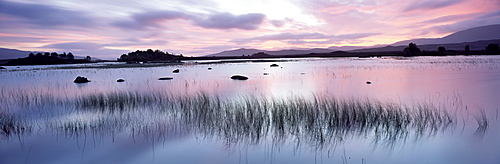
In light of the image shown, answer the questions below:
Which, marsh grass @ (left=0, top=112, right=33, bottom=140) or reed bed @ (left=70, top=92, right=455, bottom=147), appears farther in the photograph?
marsh grass @ (left=0, top=112, right=33, bottom=140)

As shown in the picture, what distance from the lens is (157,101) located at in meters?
13.7

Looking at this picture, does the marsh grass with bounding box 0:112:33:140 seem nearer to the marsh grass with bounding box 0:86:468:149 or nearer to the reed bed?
the marsh grass with bounding box 0:86:468:149

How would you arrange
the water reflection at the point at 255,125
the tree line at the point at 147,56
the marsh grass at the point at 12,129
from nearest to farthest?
1. the water reflection at the point at 255,125
2. the marsh grass at the point at 12,129
3. the tree line at the point at 147,56

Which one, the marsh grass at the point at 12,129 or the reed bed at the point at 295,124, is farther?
the marsh grass at the point at 12,129

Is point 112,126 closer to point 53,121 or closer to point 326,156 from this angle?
point 53,121

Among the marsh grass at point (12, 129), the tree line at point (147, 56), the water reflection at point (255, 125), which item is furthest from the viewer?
the tree line at point (147, 56)

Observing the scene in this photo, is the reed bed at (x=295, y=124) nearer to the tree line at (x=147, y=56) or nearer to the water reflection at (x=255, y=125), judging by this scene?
the water reflection at (x=255, y=125)

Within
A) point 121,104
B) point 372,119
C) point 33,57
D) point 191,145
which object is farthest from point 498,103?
point 33,57

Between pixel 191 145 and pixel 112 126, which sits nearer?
pixel 191 145

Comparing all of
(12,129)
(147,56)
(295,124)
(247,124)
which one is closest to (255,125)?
(247,124)

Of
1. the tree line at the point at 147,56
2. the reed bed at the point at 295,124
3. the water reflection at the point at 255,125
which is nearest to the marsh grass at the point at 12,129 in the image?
the water reflection at the point at 255,125

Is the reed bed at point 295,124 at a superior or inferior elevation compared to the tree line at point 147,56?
inferior

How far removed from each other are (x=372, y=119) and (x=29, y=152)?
30.3ft

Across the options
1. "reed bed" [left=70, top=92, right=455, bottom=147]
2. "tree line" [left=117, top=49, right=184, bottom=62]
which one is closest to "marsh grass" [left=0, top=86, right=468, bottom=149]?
"reed bed" [left=70, top=92, right=455, bottom=147]
